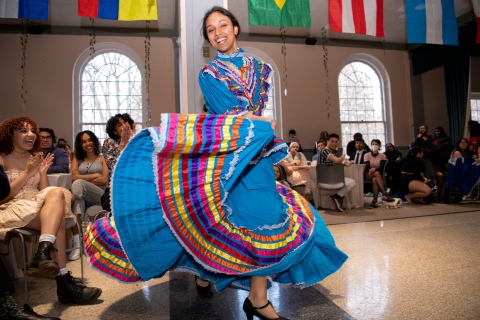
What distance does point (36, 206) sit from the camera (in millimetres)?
2104

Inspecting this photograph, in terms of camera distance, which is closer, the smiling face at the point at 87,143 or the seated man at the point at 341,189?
the smiling face at the point at 87,143

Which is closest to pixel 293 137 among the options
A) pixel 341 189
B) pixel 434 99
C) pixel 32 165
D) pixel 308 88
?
pixel 308 88

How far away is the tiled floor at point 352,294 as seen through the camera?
68.8 inches

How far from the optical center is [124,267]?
163 centimetres

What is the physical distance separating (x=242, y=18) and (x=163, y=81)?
2.42 metres

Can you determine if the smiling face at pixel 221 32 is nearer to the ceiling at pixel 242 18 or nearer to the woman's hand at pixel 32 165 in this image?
the woman's hand at pixel 32 165

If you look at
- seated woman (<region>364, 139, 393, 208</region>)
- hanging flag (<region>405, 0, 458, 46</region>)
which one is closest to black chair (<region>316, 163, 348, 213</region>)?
seated woman (<region>364, 139, 393, 208</region>)

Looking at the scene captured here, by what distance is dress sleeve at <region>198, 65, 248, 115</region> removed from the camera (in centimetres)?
158

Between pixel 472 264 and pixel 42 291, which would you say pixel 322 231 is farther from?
pixel 42 291

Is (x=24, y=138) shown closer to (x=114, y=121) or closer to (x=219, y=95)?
(x=114, y=121)

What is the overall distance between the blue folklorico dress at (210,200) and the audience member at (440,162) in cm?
611

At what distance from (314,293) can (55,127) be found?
26.2ft

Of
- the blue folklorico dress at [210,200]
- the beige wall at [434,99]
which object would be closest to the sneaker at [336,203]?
the blue folklorico dress at [210,200]

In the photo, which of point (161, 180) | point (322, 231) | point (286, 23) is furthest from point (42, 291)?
point (286, 23)
